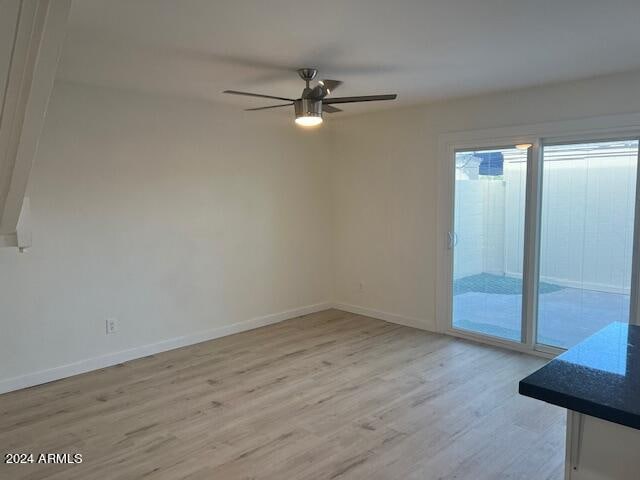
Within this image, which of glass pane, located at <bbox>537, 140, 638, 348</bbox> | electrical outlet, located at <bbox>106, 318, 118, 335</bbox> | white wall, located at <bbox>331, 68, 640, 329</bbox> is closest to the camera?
glass pane, located at <bbox>537, 140, 638, 348</bbox>

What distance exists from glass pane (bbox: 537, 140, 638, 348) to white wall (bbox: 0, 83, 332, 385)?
271cm

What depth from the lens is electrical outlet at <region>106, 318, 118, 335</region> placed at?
4.21 meters

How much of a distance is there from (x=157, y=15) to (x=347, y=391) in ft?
9.21

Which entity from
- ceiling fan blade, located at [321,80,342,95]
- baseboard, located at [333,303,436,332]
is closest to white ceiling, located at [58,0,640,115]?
ceiling fan blade, located at [321,80,342,95]

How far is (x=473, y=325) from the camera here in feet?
16.0

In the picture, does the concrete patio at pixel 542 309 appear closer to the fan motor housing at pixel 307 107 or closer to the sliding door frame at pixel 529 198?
the sliding door frame at pixel 529 198

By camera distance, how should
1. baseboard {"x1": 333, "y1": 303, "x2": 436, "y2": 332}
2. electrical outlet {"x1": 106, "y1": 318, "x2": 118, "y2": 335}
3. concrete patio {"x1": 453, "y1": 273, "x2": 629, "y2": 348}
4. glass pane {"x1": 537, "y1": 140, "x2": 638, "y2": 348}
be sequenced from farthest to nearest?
baseboard {"x1": 333, "y1": 303, "x2": 436, "y2": 332}, electrical outlet {"x1": 106, "y1": 318, "x2": 118, "y2": 335}, concrete patio {"x1": 453, "y1": 273, "x2": 629, "y2": 348}, glass pane {"x1": 537, "y1": 140, "x2": 638, "y2": 348}

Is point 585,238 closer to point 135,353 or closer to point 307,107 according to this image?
point 307,107

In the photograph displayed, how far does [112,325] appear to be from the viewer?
13.9 feet

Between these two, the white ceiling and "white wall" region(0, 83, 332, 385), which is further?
"white wall" region(0, 83, 332, 385)

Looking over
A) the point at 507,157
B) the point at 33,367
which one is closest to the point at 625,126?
the point at 507,157

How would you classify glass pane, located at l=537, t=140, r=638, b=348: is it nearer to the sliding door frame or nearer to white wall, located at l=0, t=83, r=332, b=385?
the sliding door frame

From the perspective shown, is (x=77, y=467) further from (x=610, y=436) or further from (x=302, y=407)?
(x=610, y=436)

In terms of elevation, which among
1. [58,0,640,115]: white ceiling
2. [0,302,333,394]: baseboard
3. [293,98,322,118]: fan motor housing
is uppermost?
[58,0,640,115]: white ceiling
